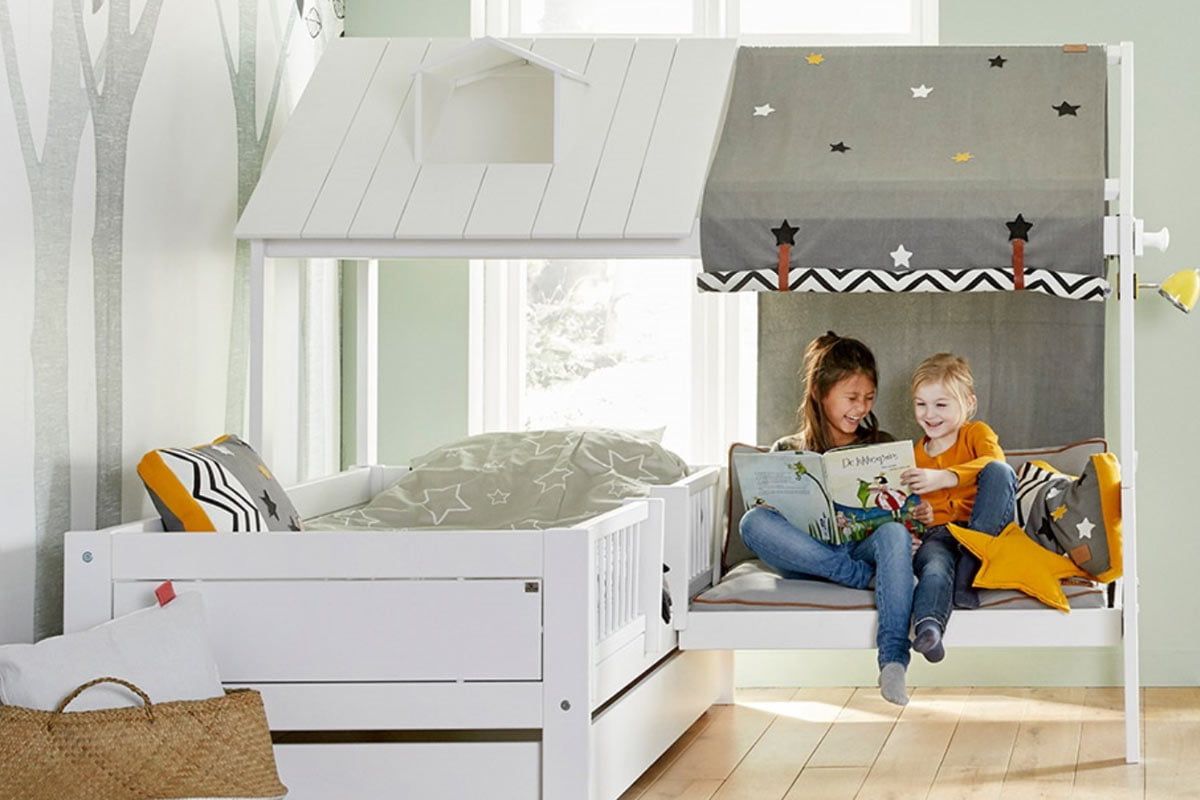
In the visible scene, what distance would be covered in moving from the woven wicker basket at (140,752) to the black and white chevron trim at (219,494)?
442mm

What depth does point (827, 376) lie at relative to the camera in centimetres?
370

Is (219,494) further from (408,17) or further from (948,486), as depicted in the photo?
(408,17)

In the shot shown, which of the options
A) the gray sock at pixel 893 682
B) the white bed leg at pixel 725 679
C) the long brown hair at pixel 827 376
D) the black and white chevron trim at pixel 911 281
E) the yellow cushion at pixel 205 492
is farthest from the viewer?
the white bed leg at pixel 725 679

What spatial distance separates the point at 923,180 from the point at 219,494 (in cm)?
149

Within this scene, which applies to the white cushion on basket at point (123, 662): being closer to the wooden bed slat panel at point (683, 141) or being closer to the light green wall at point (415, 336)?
the wooden bed slat panel at point (683, 141)

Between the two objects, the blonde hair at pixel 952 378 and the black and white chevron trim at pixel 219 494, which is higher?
the blonde hair at pixel 952 378

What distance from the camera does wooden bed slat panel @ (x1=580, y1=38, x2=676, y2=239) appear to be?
3177 mm

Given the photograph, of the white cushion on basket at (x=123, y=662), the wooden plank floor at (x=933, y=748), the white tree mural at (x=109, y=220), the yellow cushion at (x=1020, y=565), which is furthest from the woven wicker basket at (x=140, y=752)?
the yellow cushion at (x=1020, y=565)

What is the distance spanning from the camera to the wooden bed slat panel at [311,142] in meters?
3.24

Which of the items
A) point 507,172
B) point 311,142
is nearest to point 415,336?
point 311,142

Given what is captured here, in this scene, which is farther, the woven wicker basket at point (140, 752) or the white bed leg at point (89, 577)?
the white bed leg at point (89, 577)

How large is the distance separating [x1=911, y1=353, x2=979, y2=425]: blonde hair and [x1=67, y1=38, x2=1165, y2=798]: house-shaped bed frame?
0.46m

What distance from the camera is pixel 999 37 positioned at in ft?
13.4

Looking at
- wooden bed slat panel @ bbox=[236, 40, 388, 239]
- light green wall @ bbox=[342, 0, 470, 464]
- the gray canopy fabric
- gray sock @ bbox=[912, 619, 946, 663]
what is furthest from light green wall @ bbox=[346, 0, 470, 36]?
gray sock @ bbox=[912, 619, 946, 663]
